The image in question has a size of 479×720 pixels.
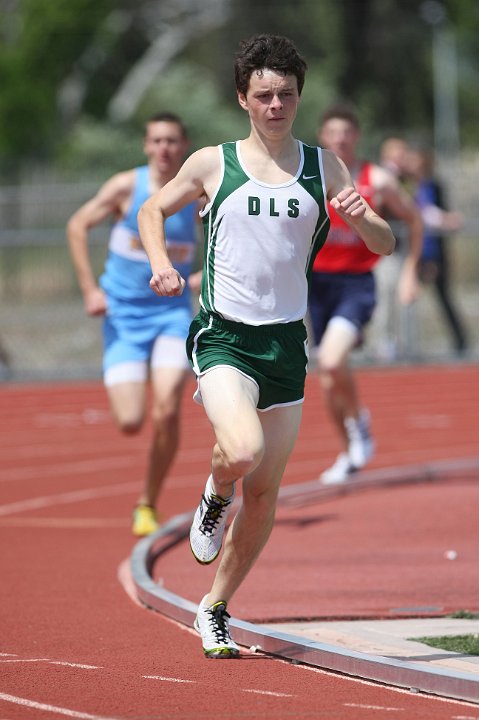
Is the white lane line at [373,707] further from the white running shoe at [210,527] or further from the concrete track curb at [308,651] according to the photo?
the white running shoe at [210,527]

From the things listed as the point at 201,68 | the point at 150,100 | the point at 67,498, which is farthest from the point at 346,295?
the point at 201,68

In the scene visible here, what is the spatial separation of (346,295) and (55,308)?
11276 mm

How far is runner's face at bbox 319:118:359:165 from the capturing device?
34.6ft

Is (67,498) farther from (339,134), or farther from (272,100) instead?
(272,100)

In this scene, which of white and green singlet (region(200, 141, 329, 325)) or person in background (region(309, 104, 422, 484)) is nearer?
white and green singlet (region(200, 141, 329, 325))

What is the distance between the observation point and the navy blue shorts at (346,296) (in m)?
11.0

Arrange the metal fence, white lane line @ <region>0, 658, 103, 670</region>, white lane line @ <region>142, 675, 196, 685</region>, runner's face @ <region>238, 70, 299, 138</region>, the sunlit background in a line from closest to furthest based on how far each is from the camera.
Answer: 1. white lane line @ <region>142, 675, 196, 685</region>
2. white lane line @ <region>0, 658, 103, 670</region>
3. runner's face @ <region>238, 70, 299, 138</region>
4. the metal fence
5. the sunlit background

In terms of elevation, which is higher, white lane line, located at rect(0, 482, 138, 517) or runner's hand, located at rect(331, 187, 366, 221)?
runner's hand, located at rect(331, 187, 366, 221)

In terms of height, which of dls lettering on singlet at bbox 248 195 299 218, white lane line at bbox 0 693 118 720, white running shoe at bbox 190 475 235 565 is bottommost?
white lane line at bbox 0 693 118 720

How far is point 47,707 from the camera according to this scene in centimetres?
527

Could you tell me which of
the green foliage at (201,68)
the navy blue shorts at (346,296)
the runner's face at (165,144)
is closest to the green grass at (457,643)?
the runner's face at (165,144)

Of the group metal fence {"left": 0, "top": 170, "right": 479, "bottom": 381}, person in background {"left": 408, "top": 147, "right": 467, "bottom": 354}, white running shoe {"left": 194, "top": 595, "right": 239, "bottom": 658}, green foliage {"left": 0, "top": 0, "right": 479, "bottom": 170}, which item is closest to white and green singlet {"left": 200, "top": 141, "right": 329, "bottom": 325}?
white running shoe {"left": 194, "top": 595, "right": 239, "bottom": 658}

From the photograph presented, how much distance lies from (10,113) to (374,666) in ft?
123

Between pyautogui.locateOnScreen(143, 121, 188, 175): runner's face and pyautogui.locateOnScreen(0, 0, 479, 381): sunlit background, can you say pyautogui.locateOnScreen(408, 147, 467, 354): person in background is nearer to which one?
pyautogui.locateOnScreen(0, 0, 479, 381): sunlit background
